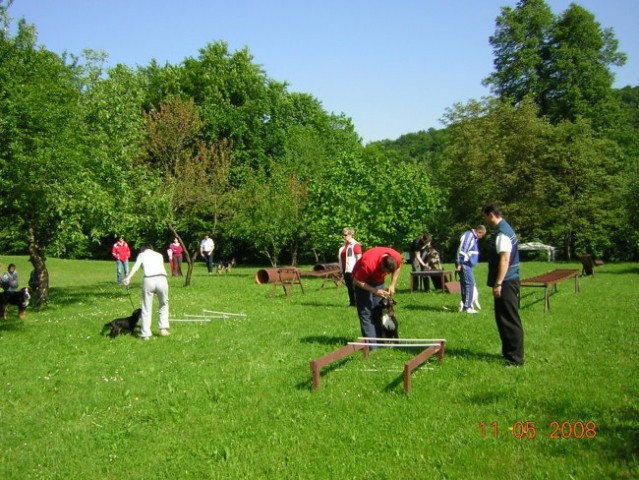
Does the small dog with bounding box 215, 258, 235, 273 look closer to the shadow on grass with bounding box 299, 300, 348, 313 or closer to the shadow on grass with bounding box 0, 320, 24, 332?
the shadow on grass with bounding box 299, 300, 348, 313

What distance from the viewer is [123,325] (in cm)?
1145

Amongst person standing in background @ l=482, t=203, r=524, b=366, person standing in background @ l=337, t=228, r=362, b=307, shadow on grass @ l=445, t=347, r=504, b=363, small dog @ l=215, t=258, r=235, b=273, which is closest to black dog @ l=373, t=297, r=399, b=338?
shadow on grass @ l=445, t=347, r=504, b=363

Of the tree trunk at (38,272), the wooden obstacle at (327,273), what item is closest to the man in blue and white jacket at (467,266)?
the wooden obstacle at (327,273)

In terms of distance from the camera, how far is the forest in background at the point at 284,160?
15.8 m

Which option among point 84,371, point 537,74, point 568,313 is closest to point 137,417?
point 84,371

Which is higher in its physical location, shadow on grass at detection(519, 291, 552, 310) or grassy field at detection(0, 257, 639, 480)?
shadow on grass at detection(519, 291, 552, 310)

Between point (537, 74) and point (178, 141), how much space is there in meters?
25.2

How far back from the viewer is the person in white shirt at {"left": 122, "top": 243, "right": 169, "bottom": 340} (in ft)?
36.3

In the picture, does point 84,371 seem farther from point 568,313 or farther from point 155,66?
point 155,66

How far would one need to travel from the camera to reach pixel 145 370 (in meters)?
8.69
